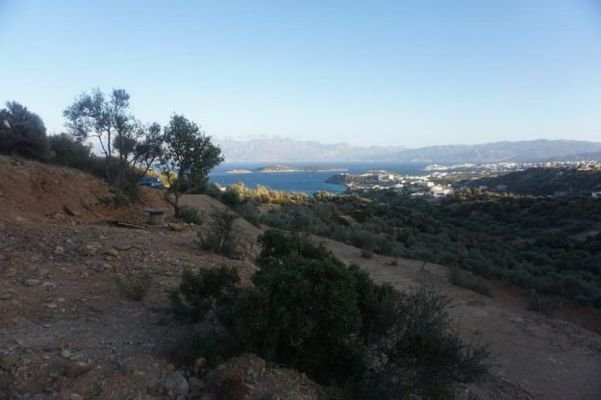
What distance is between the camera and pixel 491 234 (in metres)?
32.3

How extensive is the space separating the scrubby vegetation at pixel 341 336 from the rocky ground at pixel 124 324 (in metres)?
0.36

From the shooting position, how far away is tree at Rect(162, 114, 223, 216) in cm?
1578

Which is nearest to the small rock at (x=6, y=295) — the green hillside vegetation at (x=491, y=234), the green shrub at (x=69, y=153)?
the green shrub at (x=69, y=153)

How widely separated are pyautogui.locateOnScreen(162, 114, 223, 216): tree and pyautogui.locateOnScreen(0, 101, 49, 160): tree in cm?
497

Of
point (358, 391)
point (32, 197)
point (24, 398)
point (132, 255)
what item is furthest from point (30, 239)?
point (358, 391)

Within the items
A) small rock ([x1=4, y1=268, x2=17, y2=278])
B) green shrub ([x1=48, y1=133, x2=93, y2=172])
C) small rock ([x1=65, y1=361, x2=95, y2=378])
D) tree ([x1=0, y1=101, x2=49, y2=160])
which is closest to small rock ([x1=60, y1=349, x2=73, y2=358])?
small rock ([x1=65, y1=361, x2=95, y2=378])

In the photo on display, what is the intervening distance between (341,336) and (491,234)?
3078cm

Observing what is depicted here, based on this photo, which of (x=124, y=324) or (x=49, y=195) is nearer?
(x=124, y=324)

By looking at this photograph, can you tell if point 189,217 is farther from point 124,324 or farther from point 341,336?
point 341,336

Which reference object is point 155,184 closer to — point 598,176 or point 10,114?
point 10,114

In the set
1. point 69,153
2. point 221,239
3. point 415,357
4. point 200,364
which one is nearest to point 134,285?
point 200,364

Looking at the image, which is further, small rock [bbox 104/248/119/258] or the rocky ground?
small rock [bbox 104/248/119/258]

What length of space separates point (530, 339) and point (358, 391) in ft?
22.3

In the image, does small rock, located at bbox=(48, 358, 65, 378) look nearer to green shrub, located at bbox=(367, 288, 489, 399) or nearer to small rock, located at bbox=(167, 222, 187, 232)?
green shrub, located at bbox=(367, 288, 489, 399)
